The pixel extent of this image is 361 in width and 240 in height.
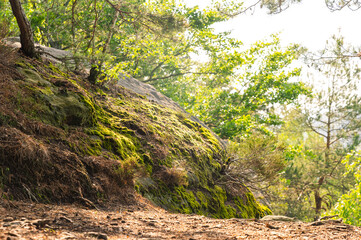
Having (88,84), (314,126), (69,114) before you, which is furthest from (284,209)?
(69,114)

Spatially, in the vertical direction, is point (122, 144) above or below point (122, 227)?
above

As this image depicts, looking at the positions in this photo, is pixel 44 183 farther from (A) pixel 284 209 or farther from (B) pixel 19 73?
(A) pixel 284 209

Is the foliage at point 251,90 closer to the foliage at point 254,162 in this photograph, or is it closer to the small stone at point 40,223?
the foliage at point 254,162

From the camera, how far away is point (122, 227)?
10.8 feet

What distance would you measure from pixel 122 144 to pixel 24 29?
8.79ft

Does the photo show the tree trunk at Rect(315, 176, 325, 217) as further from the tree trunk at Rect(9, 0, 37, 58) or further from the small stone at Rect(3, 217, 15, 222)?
the small stone at Rect(3, 217, 15, 222)

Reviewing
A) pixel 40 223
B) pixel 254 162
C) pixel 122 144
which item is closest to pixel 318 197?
pixel 254 162

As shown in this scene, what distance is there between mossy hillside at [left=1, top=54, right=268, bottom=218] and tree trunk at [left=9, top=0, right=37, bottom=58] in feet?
0.97

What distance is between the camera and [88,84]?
6.92m

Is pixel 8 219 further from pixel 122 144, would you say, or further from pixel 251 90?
pixel 251 90

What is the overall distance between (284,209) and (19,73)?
16.2 meters

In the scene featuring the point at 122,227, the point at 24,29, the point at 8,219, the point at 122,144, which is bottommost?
the point at 122,227

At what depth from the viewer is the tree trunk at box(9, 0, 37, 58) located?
5.04 metres

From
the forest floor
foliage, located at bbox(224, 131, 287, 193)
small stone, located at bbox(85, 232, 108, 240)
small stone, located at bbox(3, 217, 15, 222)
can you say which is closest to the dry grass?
the forest floor
